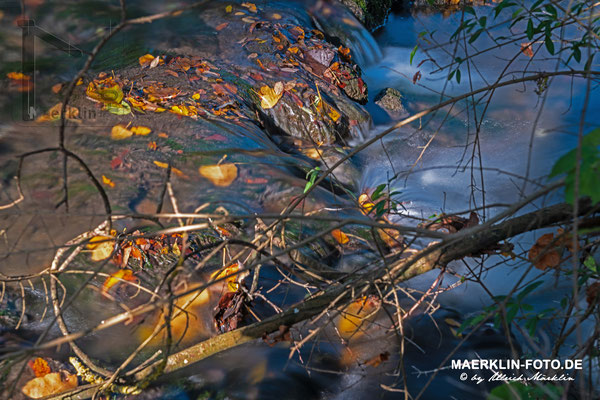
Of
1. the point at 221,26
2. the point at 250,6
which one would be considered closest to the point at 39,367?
the point at 221,26

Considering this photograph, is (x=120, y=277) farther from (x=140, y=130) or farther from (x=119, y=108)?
(x=119, y=108)

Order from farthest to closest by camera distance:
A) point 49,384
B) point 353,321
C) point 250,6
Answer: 1. point 250,6
2. point 353,321
3. point 49,384

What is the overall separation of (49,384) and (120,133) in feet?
7.69

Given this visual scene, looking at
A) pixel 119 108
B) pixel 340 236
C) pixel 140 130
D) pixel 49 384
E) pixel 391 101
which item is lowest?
pixel 49 384

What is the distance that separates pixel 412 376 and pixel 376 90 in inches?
191

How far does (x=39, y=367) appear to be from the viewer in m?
2.46

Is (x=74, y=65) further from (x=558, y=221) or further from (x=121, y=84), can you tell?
(x=558, y=221)

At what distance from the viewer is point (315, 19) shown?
7.14m

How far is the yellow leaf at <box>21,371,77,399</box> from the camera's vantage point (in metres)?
2.37

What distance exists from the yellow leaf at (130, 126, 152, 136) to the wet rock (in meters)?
3.37

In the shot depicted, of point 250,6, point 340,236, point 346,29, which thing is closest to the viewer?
point 340,236

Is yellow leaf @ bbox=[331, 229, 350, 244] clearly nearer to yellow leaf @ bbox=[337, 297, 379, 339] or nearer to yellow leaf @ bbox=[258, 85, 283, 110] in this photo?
yellow leaf @ bbox=[337, 297, 379, 339]

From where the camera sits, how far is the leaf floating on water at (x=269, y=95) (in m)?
5.30

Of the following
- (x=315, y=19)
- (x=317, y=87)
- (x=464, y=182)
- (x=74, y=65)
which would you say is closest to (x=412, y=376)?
(x=464, y=182)
